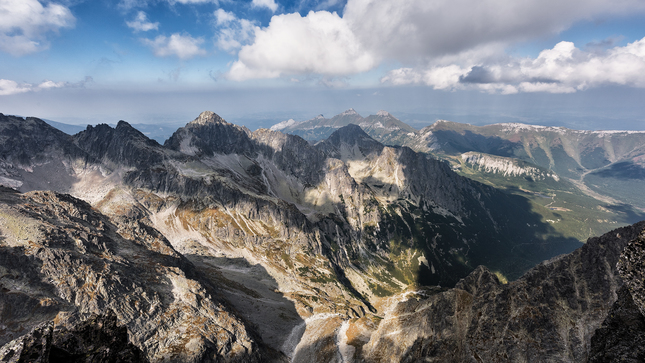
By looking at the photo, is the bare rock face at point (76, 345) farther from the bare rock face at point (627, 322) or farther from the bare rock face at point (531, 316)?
the bare rock face at point (531, 316)

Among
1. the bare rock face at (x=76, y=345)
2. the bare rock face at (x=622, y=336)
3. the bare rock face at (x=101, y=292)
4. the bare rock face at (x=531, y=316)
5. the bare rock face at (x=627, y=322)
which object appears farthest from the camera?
the bare rock face at (x=101, y=292)

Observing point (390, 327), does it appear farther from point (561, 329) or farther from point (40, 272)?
point (40, 272)

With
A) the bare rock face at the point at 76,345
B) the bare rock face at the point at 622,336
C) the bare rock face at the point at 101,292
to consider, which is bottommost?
the bare rock face at the point at 101,292

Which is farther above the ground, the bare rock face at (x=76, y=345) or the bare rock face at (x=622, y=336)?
the bare rock face at (x=76, y=345)

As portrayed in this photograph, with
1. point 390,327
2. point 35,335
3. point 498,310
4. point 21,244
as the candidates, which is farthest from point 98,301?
point 498,310

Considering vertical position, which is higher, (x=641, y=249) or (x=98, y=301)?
(x=641, y=249)

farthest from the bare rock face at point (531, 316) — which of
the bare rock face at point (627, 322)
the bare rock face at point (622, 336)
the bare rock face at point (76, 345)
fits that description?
the bare rock face at point (76, 345)

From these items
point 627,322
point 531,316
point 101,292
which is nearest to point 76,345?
point 627,322

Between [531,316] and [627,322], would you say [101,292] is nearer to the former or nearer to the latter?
[627,322]

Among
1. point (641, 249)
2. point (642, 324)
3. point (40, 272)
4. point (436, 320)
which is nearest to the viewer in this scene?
point (641, 249)

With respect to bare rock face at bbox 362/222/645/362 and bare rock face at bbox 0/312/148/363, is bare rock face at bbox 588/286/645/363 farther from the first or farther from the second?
bare rock face at bbox 0/312/148/363

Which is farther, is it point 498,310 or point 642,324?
point 498,310
